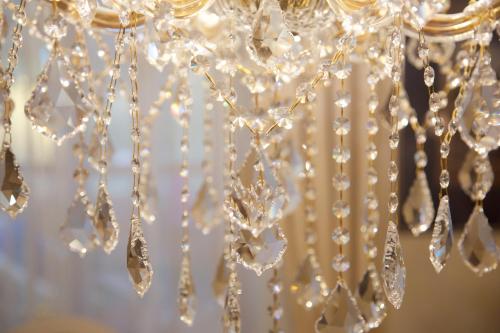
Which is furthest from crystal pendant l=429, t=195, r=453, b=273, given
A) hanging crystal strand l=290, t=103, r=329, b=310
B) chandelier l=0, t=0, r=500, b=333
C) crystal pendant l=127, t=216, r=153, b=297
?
crystal pendant l=127, t=216, r=153, b=297

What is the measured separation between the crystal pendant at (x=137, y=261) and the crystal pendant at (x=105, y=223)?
0.06ft

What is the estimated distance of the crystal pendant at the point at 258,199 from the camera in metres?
0.50

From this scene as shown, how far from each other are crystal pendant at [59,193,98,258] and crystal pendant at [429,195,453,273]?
35cm

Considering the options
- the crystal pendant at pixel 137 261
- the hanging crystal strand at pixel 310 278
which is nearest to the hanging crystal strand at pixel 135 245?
the crystal pendant at pixel 137 261

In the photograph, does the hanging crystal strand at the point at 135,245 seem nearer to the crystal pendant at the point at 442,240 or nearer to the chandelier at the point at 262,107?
the chandelier at the point at 262,107

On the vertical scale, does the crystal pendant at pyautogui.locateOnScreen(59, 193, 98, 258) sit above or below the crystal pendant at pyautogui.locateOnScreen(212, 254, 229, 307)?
above

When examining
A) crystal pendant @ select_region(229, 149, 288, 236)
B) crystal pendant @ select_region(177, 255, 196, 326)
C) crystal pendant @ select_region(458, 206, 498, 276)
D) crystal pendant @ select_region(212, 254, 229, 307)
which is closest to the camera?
crystal pendant @ select_region(229, 149, 288, 236)

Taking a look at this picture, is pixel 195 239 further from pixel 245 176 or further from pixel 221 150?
pixel 245 176

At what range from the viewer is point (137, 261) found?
1.90ft

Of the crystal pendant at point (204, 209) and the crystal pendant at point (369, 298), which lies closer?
the crystal pendant at point (369, 298)

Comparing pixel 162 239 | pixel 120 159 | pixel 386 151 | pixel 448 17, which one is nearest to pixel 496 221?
pixel 386 151

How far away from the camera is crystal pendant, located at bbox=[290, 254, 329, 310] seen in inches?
29.0

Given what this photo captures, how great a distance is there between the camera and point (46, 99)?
53 cm

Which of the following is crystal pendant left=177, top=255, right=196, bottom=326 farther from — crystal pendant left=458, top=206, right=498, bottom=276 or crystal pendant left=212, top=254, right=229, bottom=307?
crystal pendant left=458, top=206, right=498, bottom=276
